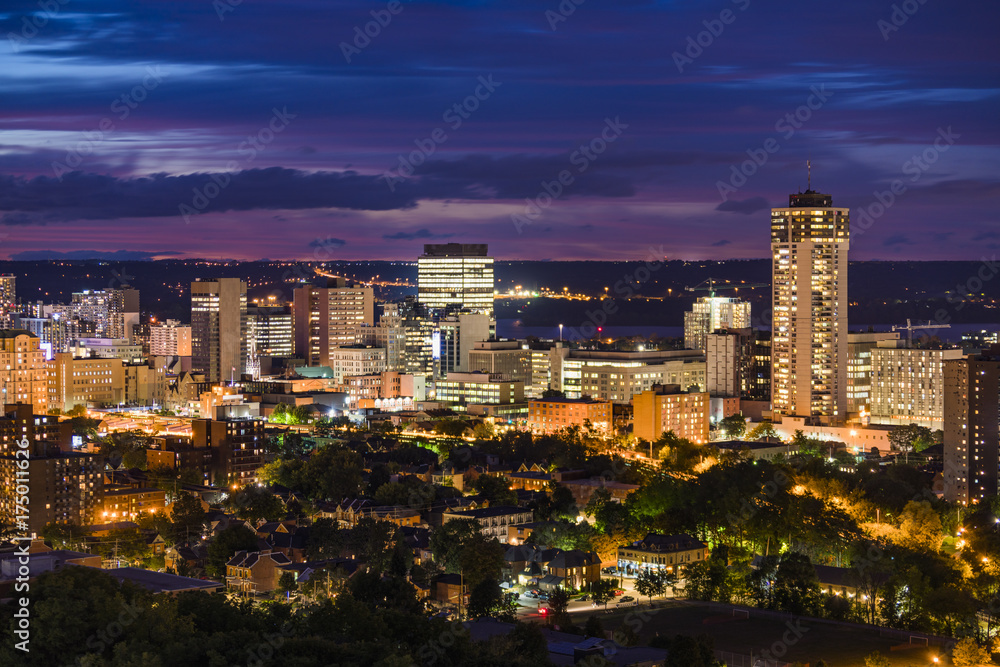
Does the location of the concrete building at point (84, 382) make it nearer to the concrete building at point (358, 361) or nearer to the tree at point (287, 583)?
the concrete building at point (358, 361)

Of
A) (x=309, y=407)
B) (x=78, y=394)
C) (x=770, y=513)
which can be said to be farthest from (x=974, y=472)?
(x=78, y=394)

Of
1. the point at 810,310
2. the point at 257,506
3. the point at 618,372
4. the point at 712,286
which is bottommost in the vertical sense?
the point at 257,506

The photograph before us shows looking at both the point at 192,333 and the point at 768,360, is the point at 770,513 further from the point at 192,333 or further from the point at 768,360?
the point at 192,333

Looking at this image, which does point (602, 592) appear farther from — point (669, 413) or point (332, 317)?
point (332, 317)

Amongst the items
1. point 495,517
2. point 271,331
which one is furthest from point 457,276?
point 495,517

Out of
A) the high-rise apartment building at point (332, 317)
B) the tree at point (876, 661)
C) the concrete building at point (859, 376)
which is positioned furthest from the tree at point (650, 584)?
the high-rise apartment building at point (332, 317)

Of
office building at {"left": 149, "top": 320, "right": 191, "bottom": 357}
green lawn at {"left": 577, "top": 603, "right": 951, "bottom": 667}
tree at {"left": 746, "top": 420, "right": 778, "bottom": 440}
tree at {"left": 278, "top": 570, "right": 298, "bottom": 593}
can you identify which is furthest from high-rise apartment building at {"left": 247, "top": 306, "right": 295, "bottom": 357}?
green lawn at {"left": 577, "top": 603, "right": 951, "bottom": 667}
